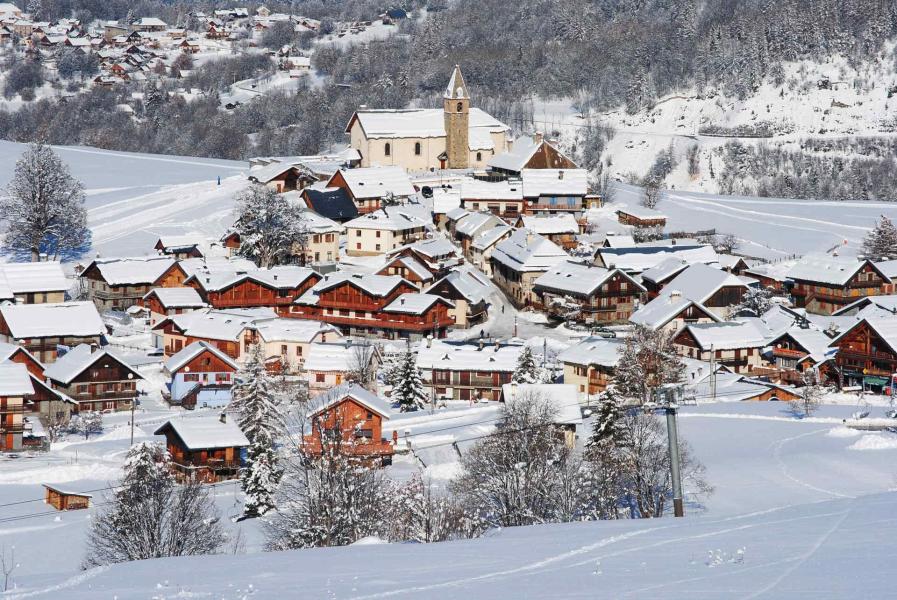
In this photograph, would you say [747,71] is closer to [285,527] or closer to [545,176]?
[545,176]

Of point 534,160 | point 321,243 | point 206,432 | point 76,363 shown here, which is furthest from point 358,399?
point 534,160

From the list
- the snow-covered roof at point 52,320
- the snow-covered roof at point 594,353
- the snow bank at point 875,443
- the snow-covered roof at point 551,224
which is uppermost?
the snow-covered roof at point 551,224

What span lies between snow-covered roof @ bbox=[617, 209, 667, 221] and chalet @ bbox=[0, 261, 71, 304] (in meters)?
27.2

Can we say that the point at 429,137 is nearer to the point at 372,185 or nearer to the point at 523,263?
the point at 372,185

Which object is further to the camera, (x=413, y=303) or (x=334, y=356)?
(x=413, y=303)

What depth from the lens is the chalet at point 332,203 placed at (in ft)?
202

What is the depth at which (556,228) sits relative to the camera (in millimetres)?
61312

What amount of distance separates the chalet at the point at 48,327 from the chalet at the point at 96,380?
3089 mm

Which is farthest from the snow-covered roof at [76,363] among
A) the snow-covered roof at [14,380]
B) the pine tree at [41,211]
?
the pine tree at [41,211]

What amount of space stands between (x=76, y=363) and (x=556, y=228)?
80.7ft

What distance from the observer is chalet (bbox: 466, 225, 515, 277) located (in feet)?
193

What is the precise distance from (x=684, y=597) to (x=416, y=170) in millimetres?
61400

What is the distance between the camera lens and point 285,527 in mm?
25062

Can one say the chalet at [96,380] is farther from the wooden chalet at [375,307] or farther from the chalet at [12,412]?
the wooden chalet at [375,307]
